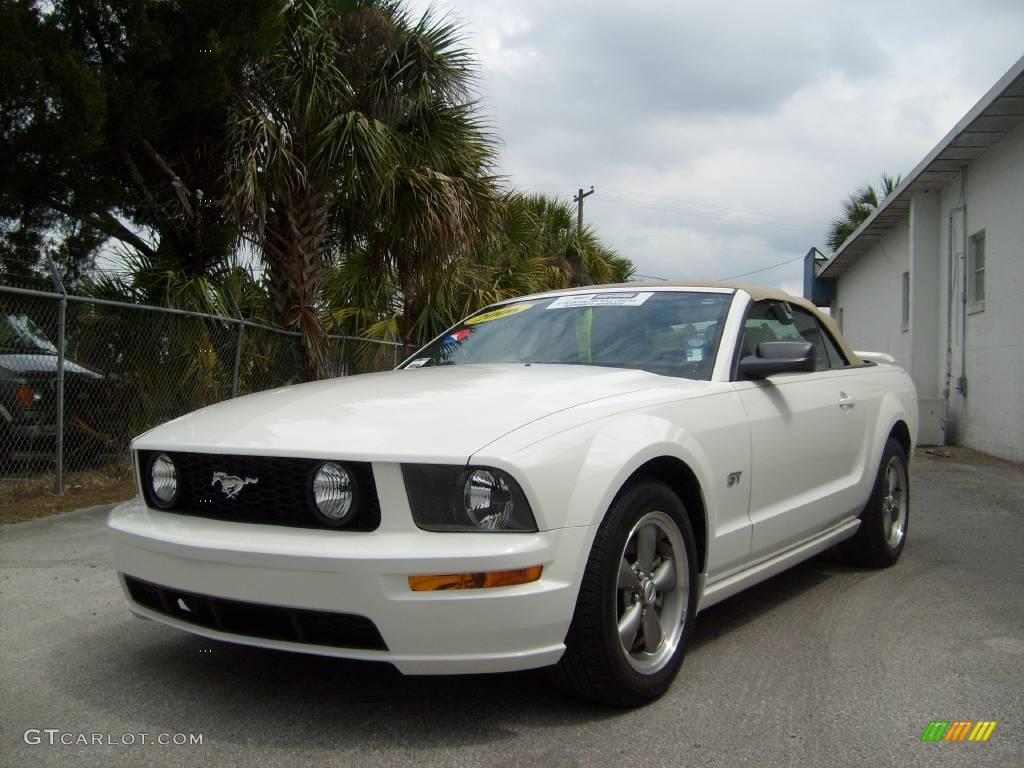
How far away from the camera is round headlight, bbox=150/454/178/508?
3158 mm

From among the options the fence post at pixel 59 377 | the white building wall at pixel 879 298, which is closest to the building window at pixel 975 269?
the white building wall at pixel 879 298

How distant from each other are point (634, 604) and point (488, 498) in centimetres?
74

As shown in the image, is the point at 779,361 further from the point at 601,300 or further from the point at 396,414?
the point at 396,414

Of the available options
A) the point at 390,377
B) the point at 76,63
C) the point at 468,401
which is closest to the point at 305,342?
the point at 76,63

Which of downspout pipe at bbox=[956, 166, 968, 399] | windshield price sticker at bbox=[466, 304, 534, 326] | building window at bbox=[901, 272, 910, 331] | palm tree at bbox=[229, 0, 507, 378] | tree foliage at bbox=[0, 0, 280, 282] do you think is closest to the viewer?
windshield price sticker at bbox=[466, 304, 534, 326]

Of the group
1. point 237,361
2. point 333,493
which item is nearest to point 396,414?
point 333,493

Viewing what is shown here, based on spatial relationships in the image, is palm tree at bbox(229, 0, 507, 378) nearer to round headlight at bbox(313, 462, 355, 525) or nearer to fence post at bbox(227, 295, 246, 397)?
fence post at bbox(227, 295, 246, 397)

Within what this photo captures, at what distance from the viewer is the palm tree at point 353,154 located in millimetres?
9945

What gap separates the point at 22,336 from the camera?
289 inches

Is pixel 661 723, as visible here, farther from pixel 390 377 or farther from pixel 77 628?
pixel 77 628

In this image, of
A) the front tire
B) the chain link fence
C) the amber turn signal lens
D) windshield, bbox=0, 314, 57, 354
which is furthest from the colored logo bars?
windshield, bbox=0, 314, 57, 354

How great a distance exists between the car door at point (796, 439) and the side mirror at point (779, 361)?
0.08 metres

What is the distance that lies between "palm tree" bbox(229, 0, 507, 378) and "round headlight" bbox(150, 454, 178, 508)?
22.2ft

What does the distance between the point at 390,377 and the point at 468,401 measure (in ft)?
2.90
